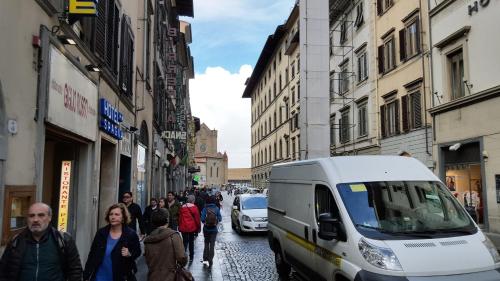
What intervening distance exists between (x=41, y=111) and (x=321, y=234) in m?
4.19

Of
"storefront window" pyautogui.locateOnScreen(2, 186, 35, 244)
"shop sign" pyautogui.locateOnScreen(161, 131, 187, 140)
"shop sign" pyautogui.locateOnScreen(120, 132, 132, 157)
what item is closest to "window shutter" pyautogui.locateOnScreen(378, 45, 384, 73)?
"shop sign" pyautogui.locateOnScreen(161, 131, 187, 140)

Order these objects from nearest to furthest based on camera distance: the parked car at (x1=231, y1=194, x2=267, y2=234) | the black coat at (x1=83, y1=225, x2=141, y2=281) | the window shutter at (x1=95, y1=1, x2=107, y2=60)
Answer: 1. the black coat at (x1=83, y1=225, x2=141, y2=281)
2. the window shutter at (x1=95, y1=1, x2=107, y2=60)
3. the parked car at (x1=231, y1=194, x2=267, y2=234)

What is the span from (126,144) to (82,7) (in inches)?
295

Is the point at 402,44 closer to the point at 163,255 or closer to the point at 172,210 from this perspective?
the point at 172,210

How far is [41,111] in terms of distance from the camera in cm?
684

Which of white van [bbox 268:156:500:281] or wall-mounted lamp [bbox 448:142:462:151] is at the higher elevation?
wall-mounted lamp [bbox 448:142:462:151]

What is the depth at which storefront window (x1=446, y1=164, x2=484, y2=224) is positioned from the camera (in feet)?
56.6

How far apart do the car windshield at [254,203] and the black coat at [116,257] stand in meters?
14.7

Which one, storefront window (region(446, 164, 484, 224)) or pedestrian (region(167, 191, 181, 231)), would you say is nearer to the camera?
pedestrian (region(167, 191, 181, 231))

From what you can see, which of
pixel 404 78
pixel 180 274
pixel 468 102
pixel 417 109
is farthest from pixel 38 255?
pixel 404 78

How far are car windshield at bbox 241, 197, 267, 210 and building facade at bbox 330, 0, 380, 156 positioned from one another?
339 inches

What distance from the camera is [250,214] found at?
762 inches

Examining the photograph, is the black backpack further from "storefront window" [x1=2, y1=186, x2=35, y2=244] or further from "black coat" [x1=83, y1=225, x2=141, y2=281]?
"black coat" [x1=83, y1=225, x2=141, y2=281]

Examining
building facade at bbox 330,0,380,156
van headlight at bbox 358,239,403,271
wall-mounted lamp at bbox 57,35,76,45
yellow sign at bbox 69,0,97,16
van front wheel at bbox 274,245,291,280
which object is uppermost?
building facade at bbox 330,0,380,156
